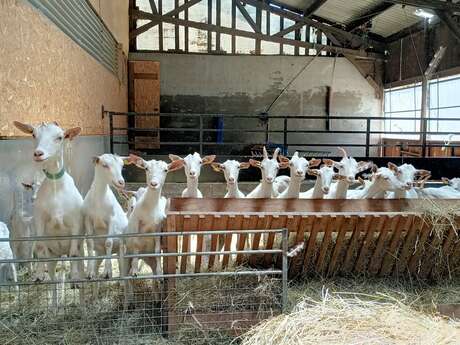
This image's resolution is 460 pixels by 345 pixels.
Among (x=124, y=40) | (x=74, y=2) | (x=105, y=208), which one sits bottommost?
(x=105, y=208)

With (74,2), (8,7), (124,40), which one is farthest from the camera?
(124,40)

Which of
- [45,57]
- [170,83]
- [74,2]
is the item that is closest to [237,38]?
[170,83]

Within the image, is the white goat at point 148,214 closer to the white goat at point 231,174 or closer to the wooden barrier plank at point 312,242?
the wooden barrier plank at point 312,242

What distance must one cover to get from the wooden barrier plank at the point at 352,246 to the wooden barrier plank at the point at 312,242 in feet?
0.98

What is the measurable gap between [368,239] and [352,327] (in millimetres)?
1083

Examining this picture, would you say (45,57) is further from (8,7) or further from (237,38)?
(237,38)

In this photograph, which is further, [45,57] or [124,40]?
[124,40]

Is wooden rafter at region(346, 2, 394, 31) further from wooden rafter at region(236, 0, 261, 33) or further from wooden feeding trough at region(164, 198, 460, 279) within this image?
wooden feeding trough at region(164, 198, 460, 279)

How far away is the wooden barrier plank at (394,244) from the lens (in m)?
3.88

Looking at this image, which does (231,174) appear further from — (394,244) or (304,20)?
(304,20)

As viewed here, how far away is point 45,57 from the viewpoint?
4938mm

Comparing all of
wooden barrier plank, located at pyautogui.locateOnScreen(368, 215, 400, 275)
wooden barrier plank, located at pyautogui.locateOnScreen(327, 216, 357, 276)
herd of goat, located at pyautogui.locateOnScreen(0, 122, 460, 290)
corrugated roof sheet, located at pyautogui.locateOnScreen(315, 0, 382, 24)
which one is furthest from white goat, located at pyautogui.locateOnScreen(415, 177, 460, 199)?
corrugated roof sheet, located at pyautogui.locateOnScreen(315, 0, 382, 24)

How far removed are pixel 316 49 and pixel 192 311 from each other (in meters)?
13.9

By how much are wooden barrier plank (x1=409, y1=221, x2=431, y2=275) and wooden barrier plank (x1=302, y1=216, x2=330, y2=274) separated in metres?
0.88
